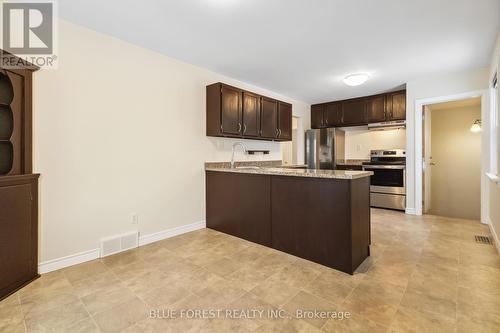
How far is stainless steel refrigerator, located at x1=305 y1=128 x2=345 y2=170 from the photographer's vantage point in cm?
546

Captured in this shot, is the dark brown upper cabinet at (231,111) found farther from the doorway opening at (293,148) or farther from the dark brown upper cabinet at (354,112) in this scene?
the dark brown upper cabinet at (354,112)

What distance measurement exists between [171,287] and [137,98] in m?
2.16

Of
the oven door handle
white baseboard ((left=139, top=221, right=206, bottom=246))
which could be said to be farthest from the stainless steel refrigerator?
white baseboard ((left=139, top=221, right=206, bottom=246))

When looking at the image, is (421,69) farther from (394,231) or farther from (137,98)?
(137,98)

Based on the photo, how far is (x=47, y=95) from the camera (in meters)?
2.20

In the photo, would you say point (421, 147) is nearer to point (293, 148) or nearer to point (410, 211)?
point (410, 211)

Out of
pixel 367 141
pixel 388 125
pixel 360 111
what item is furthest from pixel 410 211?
pixel 360 111

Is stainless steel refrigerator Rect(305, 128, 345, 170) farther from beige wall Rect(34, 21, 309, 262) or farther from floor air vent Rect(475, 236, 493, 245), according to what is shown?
beige wall Rect(34, 21, 309, 262)

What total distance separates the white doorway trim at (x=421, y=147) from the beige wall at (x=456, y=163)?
1998 mm

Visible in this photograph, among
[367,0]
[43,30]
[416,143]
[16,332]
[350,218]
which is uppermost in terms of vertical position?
[367,0]

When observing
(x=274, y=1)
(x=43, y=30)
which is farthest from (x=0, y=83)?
(x=274, y=1)

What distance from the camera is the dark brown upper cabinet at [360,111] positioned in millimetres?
4574

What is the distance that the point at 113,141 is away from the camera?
2.64m

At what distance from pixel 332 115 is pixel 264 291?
4717 millimetres
